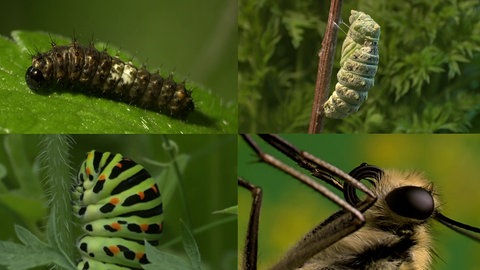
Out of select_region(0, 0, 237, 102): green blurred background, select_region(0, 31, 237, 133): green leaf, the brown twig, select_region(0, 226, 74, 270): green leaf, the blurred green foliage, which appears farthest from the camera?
select_region(0, 0, 237, 102): green blurred background

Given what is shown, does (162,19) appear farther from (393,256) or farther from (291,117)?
(393,256)

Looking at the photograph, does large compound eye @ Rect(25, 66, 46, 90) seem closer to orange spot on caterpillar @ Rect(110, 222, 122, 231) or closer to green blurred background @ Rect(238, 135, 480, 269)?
orange spot on caterpillar @ Rect(110, 222, 122, 231)

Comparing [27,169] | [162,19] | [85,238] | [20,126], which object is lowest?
[85,238]

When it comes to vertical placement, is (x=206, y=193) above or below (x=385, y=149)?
below

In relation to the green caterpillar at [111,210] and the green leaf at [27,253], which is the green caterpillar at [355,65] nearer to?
the green caterpillar at [111,210]

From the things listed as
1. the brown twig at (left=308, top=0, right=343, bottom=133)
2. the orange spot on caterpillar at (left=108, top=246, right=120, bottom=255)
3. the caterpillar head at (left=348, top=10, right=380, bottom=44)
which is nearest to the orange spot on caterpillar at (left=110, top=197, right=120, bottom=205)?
the orange spot on caterpillar at (left=108, top=246, right=120, bottom=255)

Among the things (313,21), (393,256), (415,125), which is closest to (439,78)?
(415,125)
